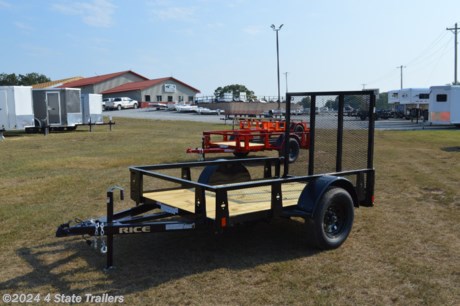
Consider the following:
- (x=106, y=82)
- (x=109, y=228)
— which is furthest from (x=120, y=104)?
(x=109, y=228)

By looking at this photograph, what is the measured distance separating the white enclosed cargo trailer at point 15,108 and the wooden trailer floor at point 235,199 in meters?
17.7

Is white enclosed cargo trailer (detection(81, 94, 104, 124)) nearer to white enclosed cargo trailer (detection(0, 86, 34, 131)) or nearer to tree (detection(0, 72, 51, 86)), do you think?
white enclosed cargo trailer (detection(0, 86, 34, 131))

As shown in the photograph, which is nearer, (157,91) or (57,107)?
(57,107)

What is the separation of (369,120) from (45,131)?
2016cm

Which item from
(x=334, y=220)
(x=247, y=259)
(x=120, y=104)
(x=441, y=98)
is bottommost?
(x=247, y=259)

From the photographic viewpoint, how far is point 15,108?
70.0 feet

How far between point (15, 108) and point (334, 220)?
1964 cm

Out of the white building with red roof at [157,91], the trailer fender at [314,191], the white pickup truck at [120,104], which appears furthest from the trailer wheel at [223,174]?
the white building with red roof at [157,91]

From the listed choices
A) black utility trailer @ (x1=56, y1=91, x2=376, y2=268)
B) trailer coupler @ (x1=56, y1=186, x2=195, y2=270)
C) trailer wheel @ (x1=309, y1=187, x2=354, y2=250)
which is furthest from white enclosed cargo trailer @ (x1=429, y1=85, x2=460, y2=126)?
trailer coupler @ (x1=56, y1=186, x2=195, y2=270)

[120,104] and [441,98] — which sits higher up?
[120,104]

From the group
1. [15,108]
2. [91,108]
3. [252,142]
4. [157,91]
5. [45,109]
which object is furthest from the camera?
[157,91]

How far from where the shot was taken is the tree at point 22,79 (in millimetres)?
105062

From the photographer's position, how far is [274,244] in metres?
5.55

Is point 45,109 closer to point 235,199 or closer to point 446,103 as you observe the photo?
point 235,199
